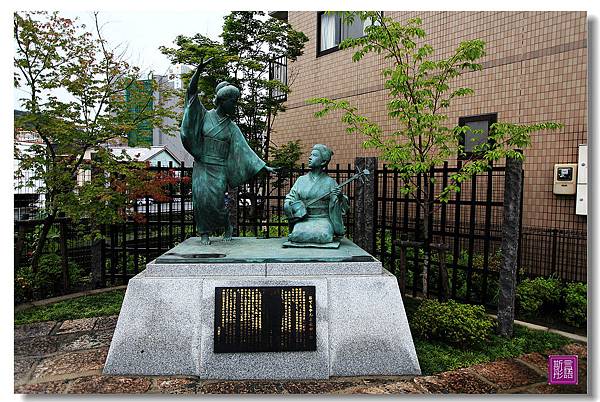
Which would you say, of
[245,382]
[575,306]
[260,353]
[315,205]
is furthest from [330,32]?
[245,382]

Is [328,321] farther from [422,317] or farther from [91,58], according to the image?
[91,58]

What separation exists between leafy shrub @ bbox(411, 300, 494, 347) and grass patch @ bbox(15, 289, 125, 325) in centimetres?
385

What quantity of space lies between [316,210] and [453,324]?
1923mm

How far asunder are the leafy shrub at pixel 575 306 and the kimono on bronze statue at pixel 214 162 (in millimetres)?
4284

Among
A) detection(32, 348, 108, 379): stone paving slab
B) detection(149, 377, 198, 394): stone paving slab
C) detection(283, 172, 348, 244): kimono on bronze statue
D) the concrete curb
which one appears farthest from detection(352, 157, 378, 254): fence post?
the concrete curb

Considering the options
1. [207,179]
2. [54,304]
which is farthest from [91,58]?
[54,304]

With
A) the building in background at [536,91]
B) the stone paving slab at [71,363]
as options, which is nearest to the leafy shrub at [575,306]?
the building in background at [536,91]

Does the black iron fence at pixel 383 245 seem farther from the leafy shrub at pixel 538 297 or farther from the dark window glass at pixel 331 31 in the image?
the dark window glass at pixel 331 31

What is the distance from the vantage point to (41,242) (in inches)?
247

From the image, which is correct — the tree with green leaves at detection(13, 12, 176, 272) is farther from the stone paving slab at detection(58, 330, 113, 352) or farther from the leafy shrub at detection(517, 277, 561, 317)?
the leafy shrub at detection(517, 277, 561, 317)

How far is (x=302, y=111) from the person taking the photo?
11.4 m

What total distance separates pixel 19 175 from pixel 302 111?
7.09m

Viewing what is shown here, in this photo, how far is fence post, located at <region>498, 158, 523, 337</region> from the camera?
198 inches

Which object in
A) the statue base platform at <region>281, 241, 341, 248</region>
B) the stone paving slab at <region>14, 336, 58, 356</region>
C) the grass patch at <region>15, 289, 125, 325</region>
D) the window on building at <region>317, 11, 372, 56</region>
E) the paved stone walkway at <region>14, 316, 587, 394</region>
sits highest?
the window on building at <region>317, 11, 372, 56</region>
